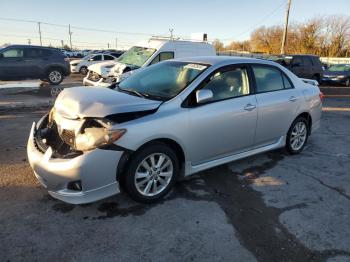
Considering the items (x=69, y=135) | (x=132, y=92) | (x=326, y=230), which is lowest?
(x=326, y=230)

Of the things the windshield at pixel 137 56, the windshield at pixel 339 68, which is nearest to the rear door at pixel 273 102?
the windshield at pixel 137 56

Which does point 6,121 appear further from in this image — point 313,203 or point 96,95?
point 313,203

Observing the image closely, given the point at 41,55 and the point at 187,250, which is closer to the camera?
the point at 187,250

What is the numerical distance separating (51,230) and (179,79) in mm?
2357

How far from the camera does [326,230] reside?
3.45m

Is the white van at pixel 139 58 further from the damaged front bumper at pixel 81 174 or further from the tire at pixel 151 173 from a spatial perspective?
the damaged front bumper at pixel 81 174

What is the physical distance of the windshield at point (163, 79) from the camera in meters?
4.23

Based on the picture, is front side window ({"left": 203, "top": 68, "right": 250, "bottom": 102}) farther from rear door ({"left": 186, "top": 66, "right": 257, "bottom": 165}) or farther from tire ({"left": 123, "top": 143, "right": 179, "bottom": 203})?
tire ({"left": 123, "top": 143, "right": 179, "bottom": 203})

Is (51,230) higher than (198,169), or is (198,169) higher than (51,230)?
(198,169)

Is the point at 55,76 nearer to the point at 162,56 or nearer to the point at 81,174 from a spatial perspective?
the point at 162,56

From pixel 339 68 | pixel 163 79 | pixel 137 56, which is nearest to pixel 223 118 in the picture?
pixel 163 79

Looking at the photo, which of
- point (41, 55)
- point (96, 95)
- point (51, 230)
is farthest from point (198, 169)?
point (41, 55)

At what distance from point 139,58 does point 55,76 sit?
5.65 meters

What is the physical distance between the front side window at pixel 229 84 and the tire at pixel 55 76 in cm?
1180
